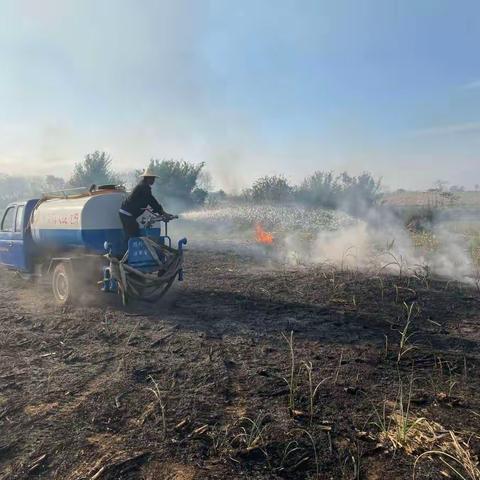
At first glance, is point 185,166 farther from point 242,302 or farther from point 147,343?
point 147,343

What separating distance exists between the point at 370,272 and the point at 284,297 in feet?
10.3

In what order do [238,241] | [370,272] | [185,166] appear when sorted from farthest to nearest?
1. [185,166]
2. [238,241]
3. [370,272]

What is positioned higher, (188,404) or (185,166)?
(185,166)

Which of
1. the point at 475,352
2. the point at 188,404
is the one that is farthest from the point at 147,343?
the point at 475,352

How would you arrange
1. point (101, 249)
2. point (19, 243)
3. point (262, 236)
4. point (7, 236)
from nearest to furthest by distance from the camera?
point (101, 249)
point (19, 243)
point (7, 236)
point (262, 236)

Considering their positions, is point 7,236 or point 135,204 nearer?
point 135,204

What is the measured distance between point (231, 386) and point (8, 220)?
843cm

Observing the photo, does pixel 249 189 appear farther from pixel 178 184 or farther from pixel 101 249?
pixel 101 249

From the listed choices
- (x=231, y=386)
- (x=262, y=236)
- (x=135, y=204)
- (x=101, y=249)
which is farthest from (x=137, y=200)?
(x=262, y=236)

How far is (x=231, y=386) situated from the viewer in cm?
457

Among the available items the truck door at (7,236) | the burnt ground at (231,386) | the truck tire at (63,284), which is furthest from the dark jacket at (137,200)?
the truck door at (7,236)

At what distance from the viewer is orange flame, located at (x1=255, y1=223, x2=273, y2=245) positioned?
1778cm

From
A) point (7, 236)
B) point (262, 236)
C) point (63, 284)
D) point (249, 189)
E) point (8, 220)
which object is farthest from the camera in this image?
point (249, 189)

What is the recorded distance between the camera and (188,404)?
13.5 ft
